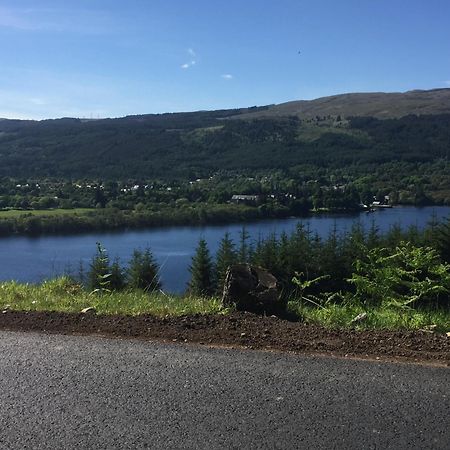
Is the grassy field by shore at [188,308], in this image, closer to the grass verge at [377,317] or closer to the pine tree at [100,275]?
the grass verge at [377,317]

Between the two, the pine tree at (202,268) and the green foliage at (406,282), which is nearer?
the green foliage at (406,282)

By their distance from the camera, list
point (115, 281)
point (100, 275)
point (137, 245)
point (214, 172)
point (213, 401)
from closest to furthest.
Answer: point (213, 401) → point (100, 275) → point (115, 281) → point (137, 245) → point (214, 172)

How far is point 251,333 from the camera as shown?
5410 millimetres

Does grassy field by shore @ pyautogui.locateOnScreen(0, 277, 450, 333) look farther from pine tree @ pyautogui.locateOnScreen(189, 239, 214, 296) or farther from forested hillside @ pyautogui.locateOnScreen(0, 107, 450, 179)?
forested hillside @ pyautogui.locateOnScreen(0, 107, 450, 179)

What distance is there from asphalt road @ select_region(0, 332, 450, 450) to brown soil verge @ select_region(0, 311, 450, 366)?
283 millimetres

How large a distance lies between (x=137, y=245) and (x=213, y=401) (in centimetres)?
4876

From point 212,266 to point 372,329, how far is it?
1185 inches

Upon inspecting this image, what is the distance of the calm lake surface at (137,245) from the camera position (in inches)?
1475

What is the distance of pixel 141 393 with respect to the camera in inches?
160

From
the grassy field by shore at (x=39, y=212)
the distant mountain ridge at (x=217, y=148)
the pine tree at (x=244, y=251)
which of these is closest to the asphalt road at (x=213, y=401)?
the pine tree at (x=244, y=251)

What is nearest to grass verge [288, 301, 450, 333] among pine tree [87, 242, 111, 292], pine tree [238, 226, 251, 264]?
pine tree [87, 242, 111, 292]

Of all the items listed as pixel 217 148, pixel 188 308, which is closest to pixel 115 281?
pixel 188 308

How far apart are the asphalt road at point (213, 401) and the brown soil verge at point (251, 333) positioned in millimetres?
283

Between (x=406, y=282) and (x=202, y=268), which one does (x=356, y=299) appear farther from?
(x=202, y=268)
